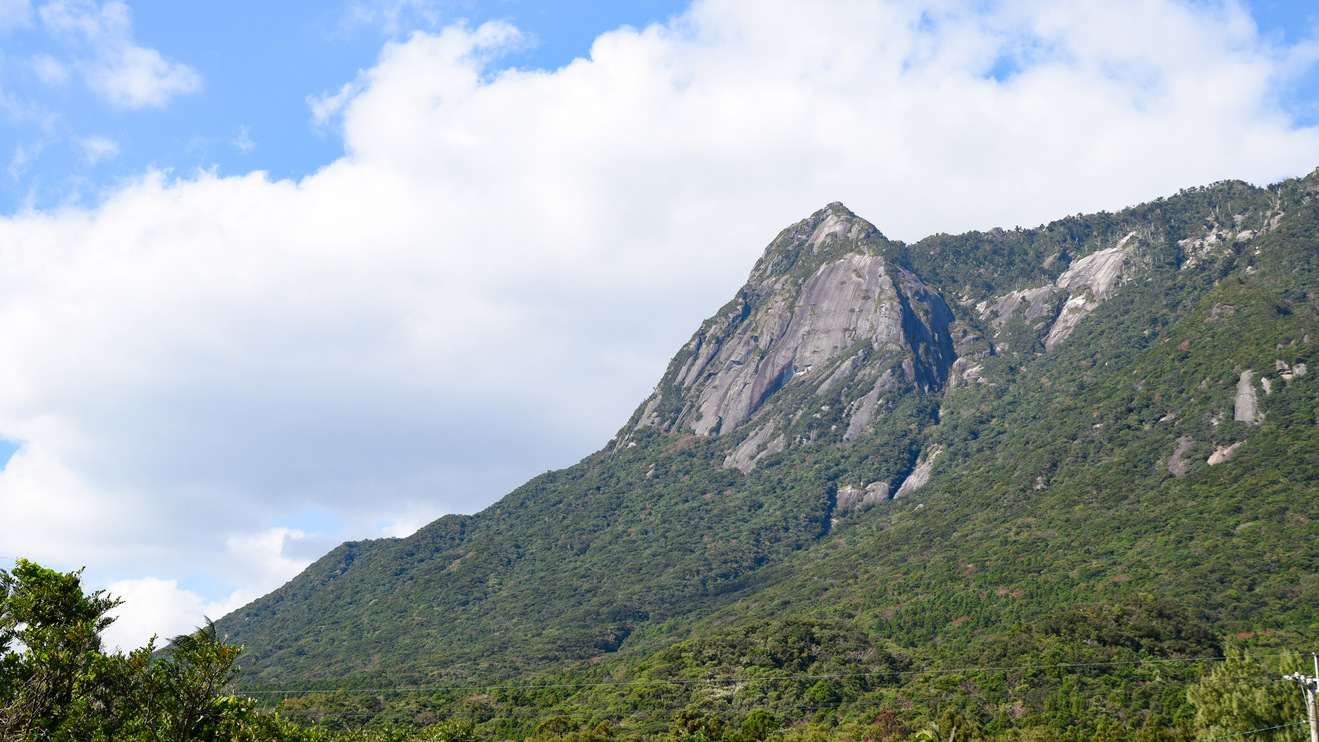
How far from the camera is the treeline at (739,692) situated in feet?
95.2

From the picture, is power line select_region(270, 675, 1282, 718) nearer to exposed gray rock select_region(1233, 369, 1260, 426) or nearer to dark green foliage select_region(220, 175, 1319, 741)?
dark green foliage select_region(220, 175, 1319, 741)

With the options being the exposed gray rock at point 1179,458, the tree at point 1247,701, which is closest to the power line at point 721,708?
the tree at point 1247,701

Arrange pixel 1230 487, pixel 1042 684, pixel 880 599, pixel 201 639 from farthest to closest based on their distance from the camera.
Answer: pixel 880 599 < pixel 1230 487 < pixel 1042 684 < pixel 201 639

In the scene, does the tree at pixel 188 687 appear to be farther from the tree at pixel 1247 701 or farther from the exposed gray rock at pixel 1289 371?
the exposed gray rock at pixel 1289 371

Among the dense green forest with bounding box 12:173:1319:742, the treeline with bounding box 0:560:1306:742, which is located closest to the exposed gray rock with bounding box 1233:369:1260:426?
the dense green forest with bounding box 12:173:1319:742

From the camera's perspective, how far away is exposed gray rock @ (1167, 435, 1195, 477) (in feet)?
505

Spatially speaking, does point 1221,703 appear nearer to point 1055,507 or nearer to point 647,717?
point 647,717

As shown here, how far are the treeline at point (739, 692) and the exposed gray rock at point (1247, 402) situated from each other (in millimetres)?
72765

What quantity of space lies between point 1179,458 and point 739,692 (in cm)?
10212

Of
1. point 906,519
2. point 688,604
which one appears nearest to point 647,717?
point 688,604

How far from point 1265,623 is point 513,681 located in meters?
103

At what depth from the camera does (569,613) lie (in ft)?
649

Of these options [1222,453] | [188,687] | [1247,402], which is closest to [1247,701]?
[188,687]

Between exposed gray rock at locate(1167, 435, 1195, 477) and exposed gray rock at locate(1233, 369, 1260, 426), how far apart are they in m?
8.76
